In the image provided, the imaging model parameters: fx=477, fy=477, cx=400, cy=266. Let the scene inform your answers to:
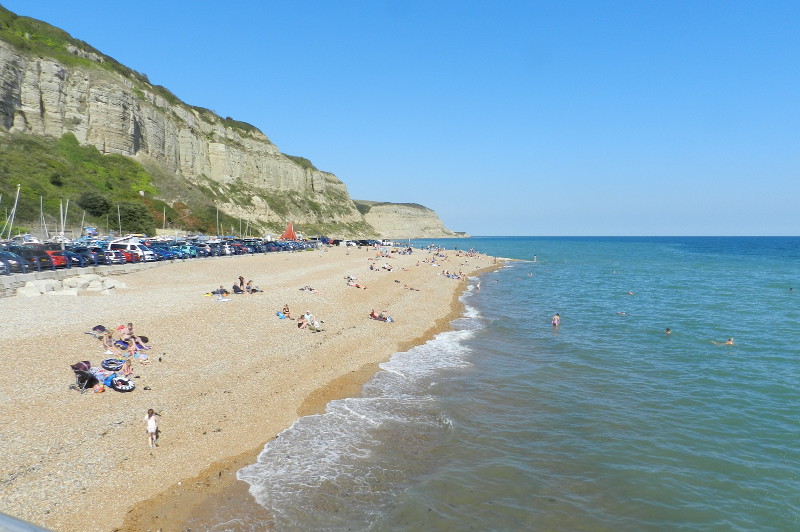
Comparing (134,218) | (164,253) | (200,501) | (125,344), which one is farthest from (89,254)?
(134,218)

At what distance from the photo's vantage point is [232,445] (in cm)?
1048

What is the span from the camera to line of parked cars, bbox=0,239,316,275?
23.0m

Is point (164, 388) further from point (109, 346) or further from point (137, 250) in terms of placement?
point (137, 250)

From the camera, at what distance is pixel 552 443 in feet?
37.8

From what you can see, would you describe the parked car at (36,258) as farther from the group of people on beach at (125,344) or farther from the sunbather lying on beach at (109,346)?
the sunbather lying on beach at (109,346)

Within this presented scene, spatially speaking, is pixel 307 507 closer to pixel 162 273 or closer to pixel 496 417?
pixel 496 417

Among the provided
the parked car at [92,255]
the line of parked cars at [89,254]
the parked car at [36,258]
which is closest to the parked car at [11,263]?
the line of parked cars at [89,254]

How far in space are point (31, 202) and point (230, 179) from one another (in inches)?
1887

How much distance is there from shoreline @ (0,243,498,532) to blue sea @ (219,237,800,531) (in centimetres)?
138

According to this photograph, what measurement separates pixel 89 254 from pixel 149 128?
53330 mm

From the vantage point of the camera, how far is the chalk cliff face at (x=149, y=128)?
194 feet

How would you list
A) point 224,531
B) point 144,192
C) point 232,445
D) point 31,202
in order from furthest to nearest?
point 144,192, point 31,202, point 232,445, point 224,531

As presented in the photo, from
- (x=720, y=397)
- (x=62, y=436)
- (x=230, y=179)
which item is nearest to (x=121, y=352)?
(x=62, y=436)

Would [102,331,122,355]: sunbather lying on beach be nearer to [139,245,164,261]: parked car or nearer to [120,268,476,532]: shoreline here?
[120,268,476,532]: shoreline
